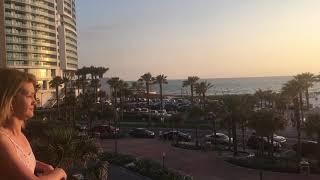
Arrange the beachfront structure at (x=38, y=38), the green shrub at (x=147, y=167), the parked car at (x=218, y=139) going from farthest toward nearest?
the beachfront structure at (x=38, y=38)
the parked car at (x=218, y=139)
the green shrub at (x=147, y=167)

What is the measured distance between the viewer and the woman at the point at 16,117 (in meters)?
2.42

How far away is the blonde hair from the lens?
2.58 m

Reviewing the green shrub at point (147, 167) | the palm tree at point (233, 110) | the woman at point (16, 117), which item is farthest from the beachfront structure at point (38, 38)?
the woman at point (16, 117)

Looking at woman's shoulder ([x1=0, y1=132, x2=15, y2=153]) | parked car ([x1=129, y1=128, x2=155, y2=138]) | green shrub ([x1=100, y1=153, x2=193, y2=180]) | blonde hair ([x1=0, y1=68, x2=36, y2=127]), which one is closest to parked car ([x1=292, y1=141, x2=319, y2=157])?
green shrub ([x1=100, y1=153, x2=193, y2=180])

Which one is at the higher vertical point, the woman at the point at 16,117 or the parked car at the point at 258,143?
the woman at the point at 16,117

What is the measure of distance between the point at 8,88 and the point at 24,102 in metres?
0.13

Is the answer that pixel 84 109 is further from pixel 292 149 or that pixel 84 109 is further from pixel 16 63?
pixel 16 63

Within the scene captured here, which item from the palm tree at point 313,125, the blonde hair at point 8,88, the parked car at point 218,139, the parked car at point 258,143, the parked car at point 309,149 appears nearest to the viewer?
the blonde hair at point 8,88

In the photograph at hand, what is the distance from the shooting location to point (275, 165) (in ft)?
116

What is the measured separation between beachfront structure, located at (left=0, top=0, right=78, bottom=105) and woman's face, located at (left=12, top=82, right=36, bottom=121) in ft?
323

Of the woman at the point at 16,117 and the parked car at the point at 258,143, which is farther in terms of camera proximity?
the parked car at the point at 258,143

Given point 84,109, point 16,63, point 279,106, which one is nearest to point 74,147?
point 84,109

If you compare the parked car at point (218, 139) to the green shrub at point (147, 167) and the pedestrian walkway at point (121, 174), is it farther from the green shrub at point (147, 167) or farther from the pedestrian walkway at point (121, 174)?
the pedestrian walkway at point (121, 174)

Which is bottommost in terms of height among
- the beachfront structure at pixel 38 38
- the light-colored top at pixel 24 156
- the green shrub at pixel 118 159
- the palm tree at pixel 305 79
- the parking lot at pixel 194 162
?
the parking lot at pixel 194 162
